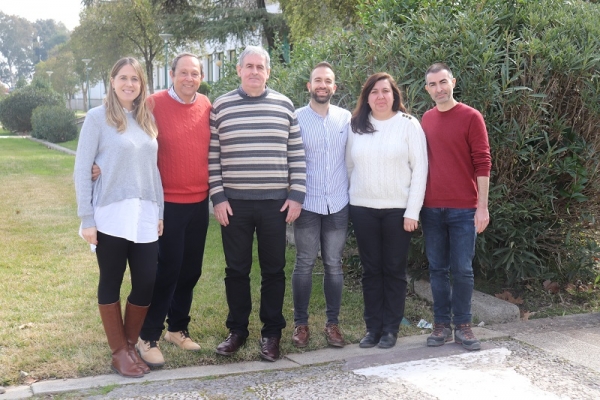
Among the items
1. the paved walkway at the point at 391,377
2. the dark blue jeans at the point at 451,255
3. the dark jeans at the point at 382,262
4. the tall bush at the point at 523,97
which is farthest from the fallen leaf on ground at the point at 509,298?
the dark jeans at the point at 382,262

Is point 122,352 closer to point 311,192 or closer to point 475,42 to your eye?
point 311,192

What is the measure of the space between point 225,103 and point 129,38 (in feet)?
129

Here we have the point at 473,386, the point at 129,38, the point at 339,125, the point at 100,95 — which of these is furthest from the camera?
the point at 100,95

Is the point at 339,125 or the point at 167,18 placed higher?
the point at 167,18

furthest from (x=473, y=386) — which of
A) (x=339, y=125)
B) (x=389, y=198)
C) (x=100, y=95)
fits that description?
(x=100, y=95)

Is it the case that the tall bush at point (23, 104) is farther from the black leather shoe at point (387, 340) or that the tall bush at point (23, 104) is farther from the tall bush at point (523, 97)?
the black leather shoe at point (387, 340)

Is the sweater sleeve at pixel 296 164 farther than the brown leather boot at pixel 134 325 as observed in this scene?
Yes

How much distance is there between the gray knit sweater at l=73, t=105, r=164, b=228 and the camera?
13.7 feet

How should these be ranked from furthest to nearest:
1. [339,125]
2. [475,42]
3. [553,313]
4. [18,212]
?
[18,212] < [553,313] < [475,42] < [339,125]

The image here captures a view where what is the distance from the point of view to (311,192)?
4.83 meters

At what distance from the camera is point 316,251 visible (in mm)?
4977

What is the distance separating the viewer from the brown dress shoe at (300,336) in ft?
16.2

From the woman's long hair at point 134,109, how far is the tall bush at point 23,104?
36.7 m

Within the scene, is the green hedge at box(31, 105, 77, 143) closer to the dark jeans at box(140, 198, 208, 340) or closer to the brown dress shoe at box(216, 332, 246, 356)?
the dark jeans at box(140, 198, 208, 340)
